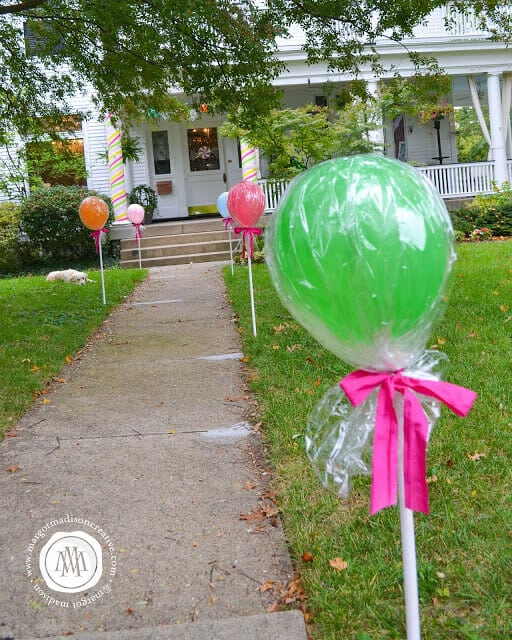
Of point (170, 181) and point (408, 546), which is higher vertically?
point (170, 181)

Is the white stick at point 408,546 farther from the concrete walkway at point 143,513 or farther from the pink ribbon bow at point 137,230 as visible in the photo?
the pink ribbon bow at point 137,230

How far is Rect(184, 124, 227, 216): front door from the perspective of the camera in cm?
1862

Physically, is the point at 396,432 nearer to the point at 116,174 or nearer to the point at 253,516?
the point at 253,516

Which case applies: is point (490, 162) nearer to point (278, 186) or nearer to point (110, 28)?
point (278, 186)

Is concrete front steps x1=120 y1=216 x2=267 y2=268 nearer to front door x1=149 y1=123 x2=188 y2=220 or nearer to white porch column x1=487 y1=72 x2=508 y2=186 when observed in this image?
front door x1=149 y1=123 x2=188 y2=220

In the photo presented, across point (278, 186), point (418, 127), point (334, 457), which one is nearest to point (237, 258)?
point (278, 186)

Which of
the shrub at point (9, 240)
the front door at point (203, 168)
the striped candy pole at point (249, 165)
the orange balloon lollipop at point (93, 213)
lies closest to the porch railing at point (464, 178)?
the striped candy pole at point (249, 165)

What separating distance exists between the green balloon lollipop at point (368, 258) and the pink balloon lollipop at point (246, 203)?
489cm

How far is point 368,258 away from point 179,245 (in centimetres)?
1360

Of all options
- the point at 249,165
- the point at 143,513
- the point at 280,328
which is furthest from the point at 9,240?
the point at 143,513

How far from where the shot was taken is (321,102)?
18609 millimetres

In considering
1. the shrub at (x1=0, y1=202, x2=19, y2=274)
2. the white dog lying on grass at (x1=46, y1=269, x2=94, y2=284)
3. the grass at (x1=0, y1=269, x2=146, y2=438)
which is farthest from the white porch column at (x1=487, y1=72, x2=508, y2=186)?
the shrub at (x1=0, y1=202, x2=19, y2=274)

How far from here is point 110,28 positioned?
7.97m

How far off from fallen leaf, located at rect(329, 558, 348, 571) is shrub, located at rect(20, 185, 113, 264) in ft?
45.7
